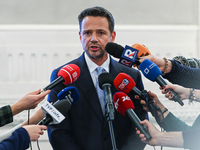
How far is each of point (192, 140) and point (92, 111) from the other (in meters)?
0.61

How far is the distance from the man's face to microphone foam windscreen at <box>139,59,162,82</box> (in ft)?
1.36

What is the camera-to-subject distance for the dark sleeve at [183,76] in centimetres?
154

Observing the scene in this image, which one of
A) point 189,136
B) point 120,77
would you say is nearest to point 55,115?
point 120,77

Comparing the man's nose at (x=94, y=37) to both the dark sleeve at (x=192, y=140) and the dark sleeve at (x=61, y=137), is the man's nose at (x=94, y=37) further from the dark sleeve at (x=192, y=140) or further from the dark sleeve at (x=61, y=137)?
the dark sleeve at (x=192, y=140)

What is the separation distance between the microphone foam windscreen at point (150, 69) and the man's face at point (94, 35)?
414 mm

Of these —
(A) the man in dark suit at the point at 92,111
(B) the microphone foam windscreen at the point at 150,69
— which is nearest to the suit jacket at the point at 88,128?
(A) the man in dark suit at the point at 92,111

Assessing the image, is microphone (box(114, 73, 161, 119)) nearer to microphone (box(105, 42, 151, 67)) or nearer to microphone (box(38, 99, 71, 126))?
microphone (box(105, 42, 151, 67))

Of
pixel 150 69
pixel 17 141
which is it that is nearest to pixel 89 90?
pixel 150 69

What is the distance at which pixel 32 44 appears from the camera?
369 centimetres

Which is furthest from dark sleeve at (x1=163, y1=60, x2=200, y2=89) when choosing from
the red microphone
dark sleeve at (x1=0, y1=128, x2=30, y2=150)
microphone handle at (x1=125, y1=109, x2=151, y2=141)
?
dark sleeve at (x1=0, y1=128, x2=30, y2=150)

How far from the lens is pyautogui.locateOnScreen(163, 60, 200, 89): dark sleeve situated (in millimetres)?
1540

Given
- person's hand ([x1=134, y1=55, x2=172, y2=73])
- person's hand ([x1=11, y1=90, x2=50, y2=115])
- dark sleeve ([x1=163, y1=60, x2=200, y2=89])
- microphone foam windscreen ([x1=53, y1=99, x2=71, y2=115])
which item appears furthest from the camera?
dark sleeve ([x1=163, y1=60, x2=200, y2=89])

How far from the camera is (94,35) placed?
1.66 m

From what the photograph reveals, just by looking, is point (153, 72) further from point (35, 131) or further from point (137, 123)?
point (35, 131)
